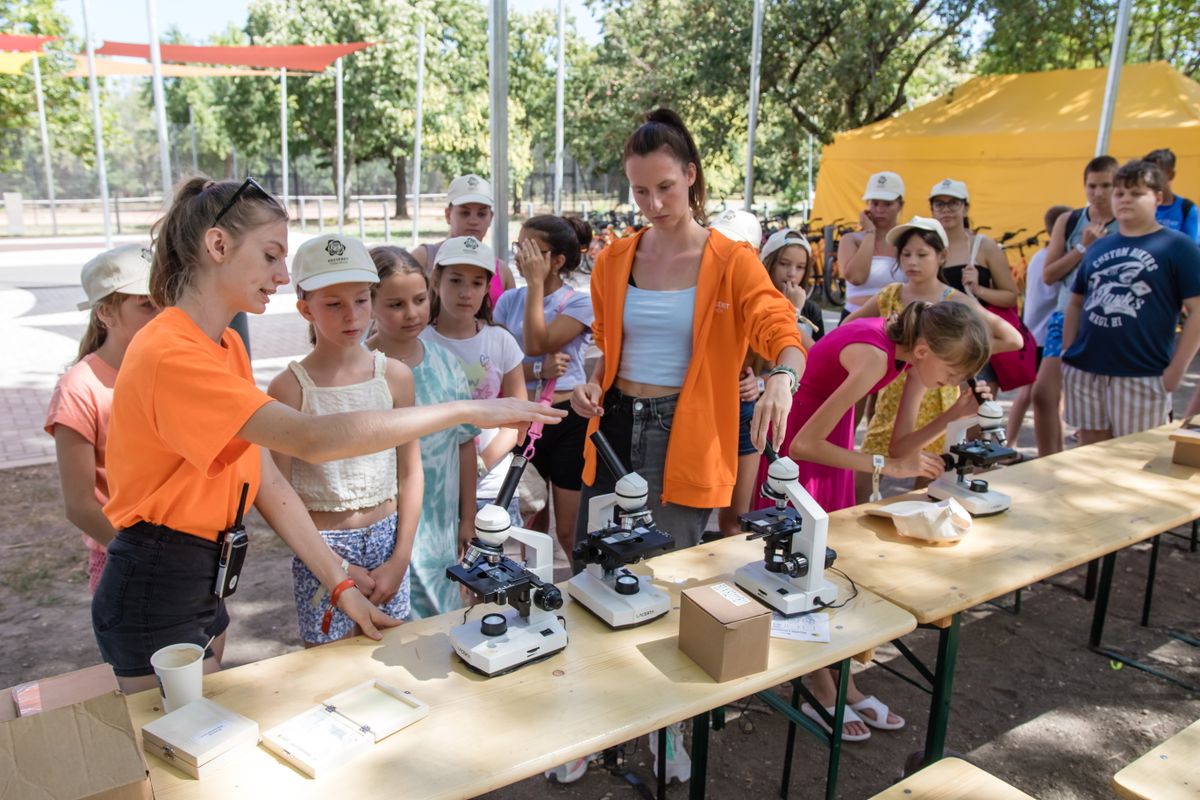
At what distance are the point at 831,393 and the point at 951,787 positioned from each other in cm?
139

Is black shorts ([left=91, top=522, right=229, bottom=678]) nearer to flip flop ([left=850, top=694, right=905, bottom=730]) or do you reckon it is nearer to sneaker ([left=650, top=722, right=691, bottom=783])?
sneaker ([left=650, top=722, right=691, bottom=783])

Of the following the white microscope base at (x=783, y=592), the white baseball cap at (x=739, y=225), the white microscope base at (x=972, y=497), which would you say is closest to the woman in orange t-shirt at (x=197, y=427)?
the white microscope base at (x=783, y=592)

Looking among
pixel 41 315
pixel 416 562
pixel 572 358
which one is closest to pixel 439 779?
pixel 416 562

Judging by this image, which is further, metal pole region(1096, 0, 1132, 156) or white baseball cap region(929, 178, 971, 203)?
metal pole region(1096, 0, 1132, 156)

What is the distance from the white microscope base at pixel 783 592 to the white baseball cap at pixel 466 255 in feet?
4.99

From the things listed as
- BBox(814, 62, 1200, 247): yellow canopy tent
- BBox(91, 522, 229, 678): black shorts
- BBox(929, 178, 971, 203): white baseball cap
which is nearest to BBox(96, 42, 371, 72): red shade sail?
BBox(814, 62, 1200, 247): yellow canopy tent

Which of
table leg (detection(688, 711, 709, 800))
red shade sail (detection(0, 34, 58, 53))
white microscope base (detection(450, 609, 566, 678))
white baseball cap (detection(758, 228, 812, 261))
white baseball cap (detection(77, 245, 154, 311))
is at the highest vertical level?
red shade sail (detection(0, 34, 58, 53))

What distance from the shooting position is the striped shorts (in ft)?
13.0

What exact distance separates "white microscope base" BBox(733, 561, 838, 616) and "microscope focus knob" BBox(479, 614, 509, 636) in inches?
24.8

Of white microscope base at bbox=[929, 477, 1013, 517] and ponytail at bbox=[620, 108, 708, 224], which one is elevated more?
ponytail at bbox=[620, 108, 708, 224]

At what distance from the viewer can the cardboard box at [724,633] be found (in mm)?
1676

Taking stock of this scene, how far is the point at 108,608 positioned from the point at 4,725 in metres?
0.45

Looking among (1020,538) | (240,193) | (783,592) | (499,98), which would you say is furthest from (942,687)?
(499,98)

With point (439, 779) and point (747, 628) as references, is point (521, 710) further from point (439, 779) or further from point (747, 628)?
point (747, 628)
